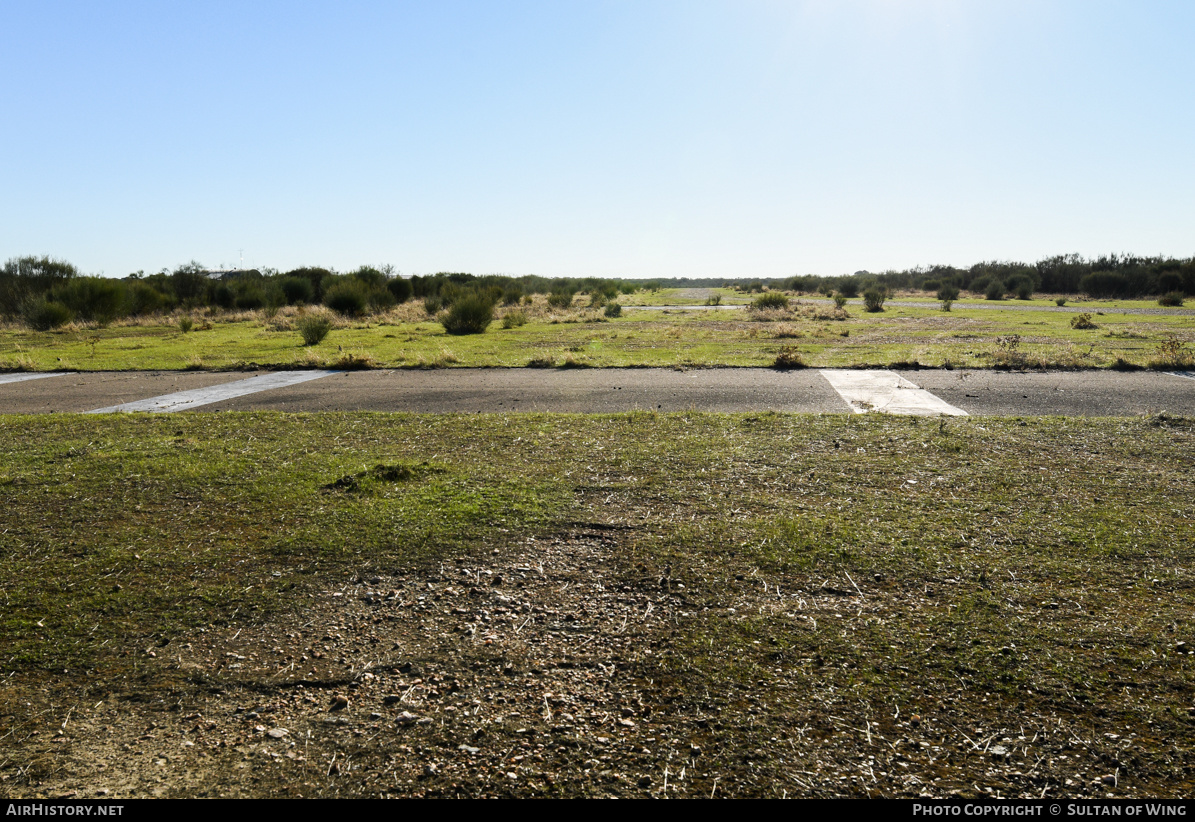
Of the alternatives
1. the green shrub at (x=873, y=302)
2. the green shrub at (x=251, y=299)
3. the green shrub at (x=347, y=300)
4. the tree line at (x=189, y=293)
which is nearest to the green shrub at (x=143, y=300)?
the tree line at (x=189, y=293)

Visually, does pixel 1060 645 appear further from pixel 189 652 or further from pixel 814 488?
pixel 189 652

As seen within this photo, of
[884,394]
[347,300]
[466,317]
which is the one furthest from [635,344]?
[347,300]

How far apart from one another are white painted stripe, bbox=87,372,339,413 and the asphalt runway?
2cm

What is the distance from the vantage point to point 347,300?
3447cm

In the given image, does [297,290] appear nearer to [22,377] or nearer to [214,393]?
[22,377]

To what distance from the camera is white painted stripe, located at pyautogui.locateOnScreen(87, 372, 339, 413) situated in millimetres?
10742

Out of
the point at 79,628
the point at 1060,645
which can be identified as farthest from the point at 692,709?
the point at 79,628

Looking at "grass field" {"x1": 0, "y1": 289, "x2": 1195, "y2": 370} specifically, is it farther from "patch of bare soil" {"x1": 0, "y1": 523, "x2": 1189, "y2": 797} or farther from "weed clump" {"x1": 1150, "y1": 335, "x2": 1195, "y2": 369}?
"patch of bare soil" {"x1": 0, "y1": 523, "x2": 1189, "y2": 797}

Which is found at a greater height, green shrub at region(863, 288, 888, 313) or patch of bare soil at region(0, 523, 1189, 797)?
green shrub at region(863, 288, 888, 313)

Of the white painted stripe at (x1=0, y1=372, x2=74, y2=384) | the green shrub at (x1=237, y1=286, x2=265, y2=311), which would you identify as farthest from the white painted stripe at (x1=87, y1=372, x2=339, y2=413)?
the green shrub at (x1=237, y1=286, x2=265, y2=311)

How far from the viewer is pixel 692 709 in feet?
9.52

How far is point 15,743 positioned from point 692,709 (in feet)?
8.79

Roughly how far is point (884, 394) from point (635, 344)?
33.0 ft

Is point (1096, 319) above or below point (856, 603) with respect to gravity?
above
